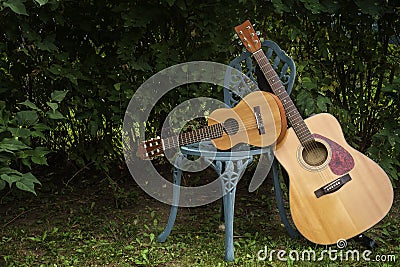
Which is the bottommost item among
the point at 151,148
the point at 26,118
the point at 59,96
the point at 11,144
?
the point at 151,148

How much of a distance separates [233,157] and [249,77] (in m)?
0.61

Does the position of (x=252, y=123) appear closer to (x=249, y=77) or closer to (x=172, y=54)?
(x=249, y=77)

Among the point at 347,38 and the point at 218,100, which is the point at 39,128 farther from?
the point at 347,38

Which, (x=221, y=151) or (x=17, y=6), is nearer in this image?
(x=17, y=6)

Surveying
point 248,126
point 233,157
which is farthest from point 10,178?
point 248,126

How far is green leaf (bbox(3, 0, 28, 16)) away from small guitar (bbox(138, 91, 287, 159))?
0.91m

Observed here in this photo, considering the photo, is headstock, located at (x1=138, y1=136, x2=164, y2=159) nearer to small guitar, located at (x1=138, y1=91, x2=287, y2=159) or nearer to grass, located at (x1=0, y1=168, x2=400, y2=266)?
small guitar, located at (x1=138, y1=91, x2=287, y2=159)

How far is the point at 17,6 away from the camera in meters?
2.85

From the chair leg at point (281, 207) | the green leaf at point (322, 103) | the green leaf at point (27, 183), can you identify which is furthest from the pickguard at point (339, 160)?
the green leaf at point (27, 183)

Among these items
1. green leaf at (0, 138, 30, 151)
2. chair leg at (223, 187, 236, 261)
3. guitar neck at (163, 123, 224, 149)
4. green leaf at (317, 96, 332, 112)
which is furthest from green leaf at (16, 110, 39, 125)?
green leaf at (317, 96, 332, 112)

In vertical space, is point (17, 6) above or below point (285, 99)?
above

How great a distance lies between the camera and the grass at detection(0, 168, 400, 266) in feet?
10.6

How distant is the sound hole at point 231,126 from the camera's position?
10.3ft

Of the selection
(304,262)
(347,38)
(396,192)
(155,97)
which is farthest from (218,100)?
(396,192)
